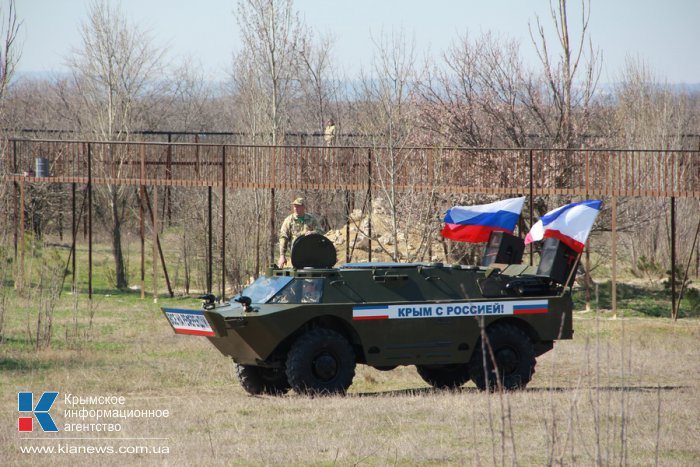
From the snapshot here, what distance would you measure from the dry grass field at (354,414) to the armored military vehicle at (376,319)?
1.51 ft

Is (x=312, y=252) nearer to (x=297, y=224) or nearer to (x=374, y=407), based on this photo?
(x=374, y=407)

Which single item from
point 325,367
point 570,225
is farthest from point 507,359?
point 325,367

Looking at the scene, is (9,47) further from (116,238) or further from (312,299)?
(116,238)

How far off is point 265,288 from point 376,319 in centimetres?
149

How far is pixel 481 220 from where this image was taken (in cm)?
1714

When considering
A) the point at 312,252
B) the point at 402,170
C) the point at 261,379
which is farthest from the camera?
the point at 402,170

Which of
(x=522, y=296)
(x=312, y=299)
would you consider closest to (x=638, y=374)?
(x=522, y=296)

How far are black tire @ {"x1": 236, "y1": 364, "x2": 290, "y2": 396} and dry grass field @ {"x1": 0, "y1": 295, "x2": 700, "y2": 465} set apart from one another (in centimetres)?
21

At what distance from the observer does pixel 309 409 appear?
13.0m

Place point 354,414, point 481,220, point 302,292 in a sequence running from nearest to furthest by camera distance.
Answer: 1. point 354,414
2. point 302,292
3. point 481,220

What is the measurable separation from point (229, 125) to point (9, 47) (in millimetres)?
47927

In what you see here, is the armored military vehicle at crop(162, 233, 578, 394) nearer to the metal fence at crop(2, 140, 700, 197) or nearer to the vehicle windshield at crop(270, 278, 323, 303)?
the vehicle windshield at crop(270, 278, 323, 303)

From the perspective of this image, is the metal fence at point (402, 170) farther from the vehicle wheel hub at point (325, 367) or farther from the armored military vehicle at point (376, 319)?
the vehicle wheel hub at point (325, 367)

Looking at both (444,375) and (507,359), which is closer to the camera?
(507,359)
